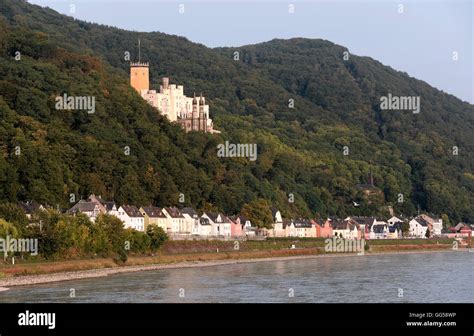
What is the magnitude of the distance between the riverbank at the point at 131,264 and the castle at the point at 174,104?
40905 mm

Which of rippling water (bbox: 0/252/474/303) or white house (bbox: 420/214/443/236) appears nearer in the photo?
rippling water (bbox: 0/252/474/303)

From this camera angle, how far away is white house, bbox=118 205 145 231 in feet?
303

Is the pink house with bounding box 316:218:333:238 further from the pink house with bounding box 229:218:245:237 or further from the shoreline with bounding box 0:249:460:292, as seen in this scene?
the shoreline with bounding box 0:249:460:292

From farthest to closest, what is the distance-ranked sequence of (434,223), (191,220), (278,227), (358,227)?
(434,223) < (358,227) < (278,227) < (191,220)

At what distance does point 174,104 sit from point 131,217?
51.5 meters

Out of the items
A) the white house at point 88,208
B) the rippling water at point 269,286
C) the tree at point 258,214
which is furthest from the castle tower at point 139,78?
the rippling water at point 269,286

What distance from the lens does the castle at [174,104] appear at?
14112 centimetres

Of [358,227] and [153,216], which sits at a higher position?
[153,216]

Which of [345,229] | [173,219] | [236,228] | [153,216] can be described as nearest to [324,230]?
[345,229]

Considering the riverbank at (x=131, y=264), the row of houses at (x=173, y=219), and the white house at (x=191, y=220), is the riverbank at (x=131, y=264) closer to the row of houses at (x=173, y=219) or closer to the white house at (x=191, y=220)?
the row of houses at (x=173, y=219)

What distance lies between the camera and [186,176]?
4296 inches

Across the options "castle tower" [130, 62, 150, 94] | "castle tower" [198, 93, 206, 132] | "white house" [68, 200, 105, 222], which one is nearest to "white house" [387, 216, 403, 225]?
"castle tower" [198, 93, 206, 132]

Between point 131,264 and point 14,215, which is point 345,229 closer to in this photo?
point 131,264

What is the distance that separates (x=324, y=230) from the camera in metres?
128
